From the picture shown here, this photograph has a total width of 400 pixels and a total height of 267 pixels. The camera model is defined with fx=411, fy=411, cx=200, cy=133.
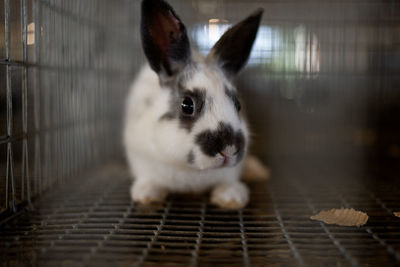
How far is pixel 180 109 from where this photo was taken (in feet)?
4.89

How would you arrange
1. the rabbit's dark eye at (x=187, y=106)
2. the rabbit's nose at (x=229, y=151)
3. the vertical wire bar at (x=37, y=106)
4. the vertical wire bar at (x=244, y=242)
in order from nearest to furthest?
the vertical wire bar at (x=244, y=242)
the rabbit's nose at (x=229, y=151)
the rabbit's dark eye at (x=187, y=106)
the vertical wire bar at (x=37, y=106)

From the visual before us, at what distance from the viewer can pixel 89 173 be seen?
85.6 inches

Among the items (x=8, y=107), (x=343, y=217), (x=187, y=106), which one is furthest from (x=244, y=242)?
(x=8, y=107)

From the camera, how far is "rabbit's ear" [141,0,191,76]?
1.49m

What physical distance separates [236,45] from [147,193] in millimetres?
698

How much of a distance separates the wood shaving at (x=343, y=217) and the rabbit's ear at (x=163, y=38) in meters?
0.76

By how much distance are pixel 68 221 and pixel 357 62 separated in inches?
73.9

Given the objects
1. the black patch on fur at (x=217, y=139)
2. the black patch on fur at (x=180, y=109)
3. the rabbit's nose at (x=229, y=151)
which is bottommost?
the rabbit's nose at (x=229, y=151)

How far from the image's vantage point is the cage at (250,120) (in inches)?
48.1

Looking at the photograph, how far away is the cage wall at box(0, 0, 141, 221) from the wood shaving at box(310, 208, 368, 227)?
3.54 ft

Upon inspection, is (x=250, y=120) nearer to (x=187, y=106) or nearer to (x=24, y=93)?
(x=187, y=106)

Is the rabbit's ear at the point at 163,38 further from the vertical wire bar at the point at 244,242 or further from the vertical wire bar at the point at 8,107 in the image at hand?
the vertical wire bar at the point at 244,242

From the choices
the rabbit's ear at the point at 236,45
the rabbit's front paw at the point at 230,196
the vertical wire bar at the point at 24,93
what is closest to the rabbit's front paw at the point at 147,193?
the rabbit's front paw at the point at 230,196

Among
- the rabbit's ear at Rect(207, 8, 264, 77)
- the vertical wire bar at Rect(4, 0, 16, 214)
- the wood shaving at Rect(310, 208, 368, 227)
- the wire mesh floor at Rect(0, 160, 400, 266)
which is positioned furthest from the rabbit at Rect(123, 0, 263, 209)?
the vertical wire bar at Rect(4, 0, 16, 214)
